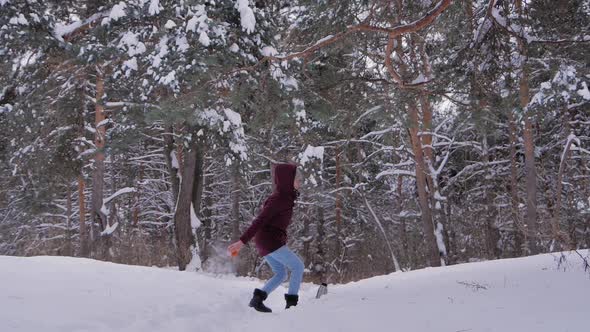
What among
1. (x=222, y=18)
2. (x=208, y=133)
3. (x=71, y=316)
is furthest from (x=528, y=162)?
(x=71, y=316)

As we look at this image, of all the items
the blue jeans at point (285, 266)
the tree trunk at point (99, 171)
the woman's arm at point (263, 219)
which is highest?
the tree trunk at point (99, 171)

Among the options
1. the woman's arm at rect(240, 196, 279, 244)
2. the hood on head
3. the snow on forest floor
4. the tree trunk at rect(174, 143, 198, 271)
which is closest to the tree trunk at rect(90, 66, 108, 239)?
the tree trunk at rect(174, 143, 198, 271)

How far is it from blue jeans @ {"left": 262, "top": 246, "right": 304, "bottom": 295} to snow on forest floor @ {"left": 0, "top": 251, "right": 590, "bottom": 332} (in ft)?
1.13

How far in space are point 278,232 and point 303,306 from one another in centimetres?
81

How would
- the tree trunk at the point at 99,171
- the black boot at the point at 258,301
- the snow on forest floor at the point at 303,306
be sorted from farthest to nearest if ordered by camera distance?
1. the tree trunk at the point at 99,171
2. the black boot at the point at 258,301
3. the snow on forest floor at the point at 303,306

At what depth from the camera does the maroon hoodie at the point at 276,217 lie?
5078mm

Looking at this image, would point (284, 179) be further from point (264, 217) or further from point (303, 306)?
point (303, 306)

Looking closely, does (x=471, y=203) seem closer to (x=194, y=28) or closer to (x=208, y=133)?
(x=208, y=133)

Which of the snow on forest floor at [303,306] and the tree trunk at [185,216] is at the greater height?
the tree trunk at [185,216]

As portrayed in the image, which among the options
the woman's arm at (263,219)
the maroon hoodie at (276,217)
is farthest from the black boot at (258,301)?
the woman's arm at (263,219)

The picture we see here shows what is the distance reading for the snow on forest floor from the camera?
3258 millimetres

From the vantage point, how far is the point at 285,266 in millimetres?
5309

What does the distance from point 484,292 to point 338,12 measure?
424 centimetres

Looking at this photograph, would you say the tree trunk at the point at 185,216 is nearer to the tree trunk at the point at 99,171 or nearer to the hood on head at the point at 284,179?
the tree trunk at the point at 99,171
